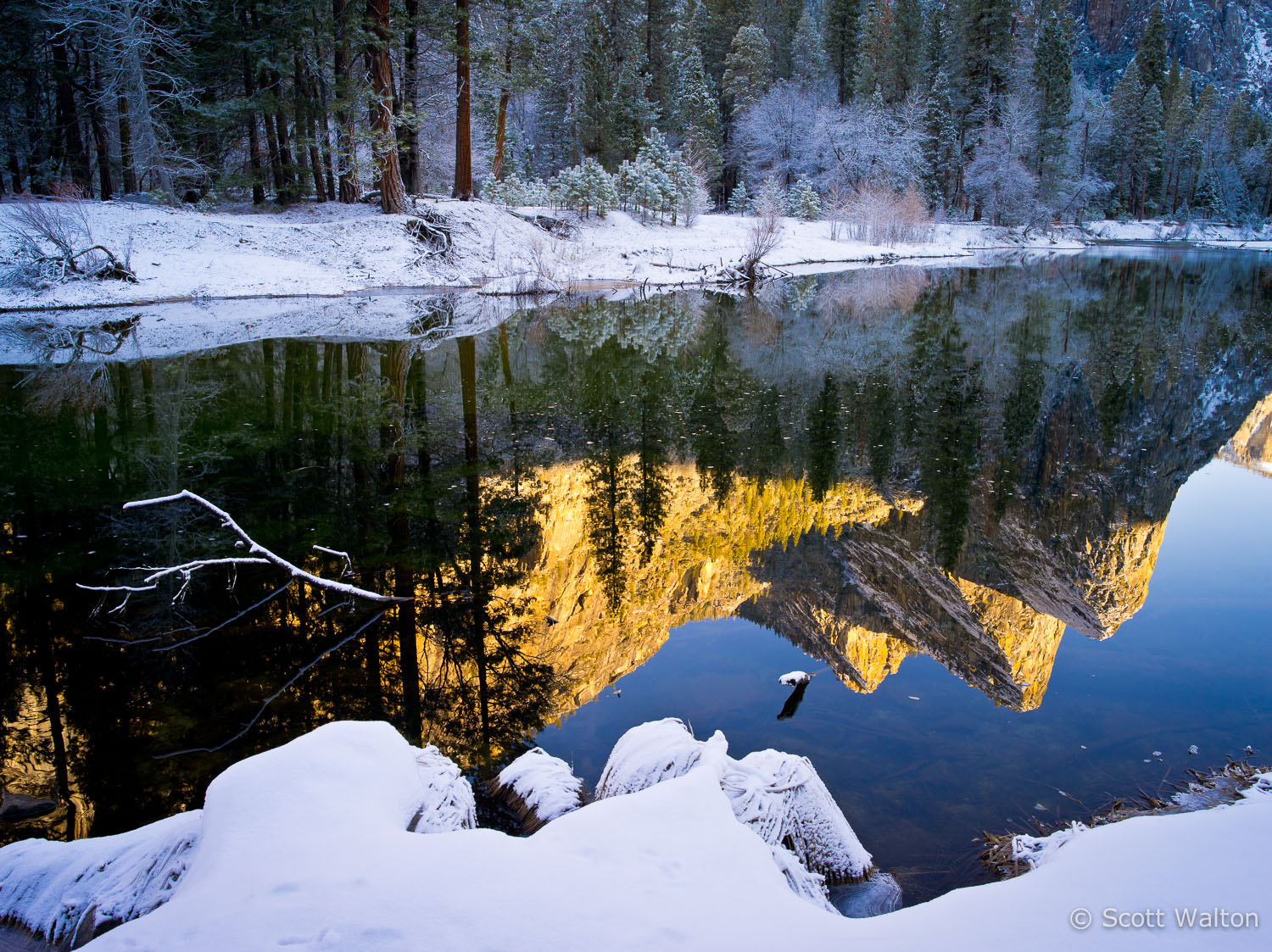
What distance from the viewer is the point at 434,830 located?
9.80 ft

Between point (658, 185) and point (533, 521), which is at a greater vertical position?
point (658, 185)

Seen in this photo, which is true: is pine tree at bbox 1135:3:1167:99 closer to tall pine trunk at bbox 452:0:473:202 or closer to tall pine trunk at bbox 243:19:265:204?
tall pine trunk at bbox 452:0:473:202

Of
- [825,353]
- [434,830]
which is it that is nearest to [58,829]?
[434,830]

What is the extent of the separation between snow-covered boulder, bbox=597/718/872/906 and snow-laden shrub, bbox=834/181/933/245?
37573mm

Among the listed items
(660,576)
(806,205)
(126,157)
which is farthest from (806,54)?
(660,576)

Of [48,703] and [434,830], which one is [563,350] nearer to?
[48,703]

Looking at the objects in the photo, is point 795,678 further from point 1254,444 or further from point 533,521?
point 1254,444

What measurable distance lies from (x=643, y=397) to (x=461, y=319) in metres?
8.30

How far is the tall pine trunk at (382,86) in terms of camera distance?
20.3 meters

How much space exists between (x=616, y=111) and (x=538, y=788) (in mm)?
34882

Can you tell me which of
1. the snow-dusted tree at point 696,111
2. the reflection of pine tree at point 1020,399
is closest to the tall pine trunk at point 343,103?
the reflection of pine tree at point 1020,399

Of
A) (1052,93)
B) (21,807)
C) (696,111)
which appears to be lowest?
(21,807)

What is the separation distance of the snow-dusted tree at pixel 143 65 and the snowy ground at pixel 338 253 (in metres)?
1.94

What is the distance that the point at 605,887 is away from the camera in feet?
7.84
